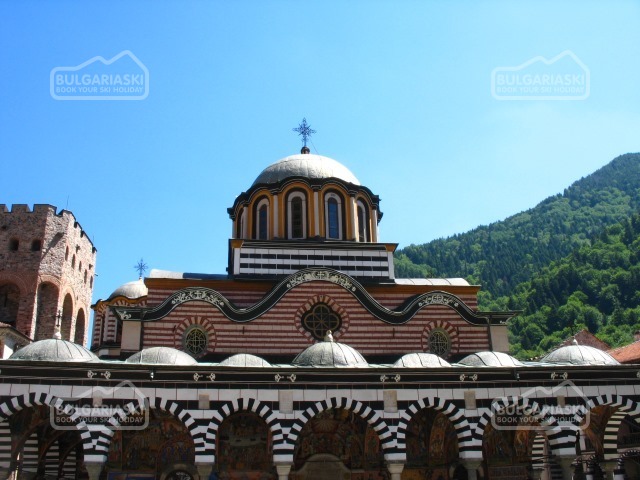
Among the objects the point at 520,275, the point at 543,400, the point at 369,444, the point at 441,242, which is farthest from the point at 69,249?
the point at 441,242

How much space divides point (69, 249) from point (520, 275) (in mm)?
80166

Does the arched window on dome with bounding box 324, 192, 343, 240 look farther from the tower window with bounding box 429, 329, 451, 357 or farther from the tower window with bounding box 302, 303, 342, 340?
the tower window with bounding box 429, 329, 451, 357

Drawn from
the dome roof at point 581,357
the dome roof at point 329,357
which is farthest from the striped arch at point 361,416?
the dome roof at point 581,357

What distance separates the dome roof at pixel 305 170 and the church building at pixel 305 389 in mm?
3677

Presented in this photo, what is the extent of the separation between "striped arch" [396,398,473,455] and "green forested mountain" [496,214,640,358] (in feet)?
A: 195

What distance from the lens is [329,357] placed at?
1916 cm

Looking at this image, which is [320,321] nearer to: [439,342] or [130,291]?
[439,342]

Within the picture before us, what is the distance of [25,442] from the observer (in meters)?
19.1

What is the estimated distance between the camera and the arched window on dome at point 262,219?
28.4 metres

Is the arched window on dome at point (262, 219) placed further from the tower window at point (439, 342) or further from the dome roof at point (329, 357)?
the dome roof at point (329, 357)

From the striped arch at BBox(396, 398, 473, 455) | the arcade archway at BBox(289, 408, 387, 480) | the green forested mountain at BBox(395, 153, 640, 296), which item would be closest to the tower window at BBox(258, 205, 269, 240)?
the arcade archway at BBox(289, 408, 387, 480)

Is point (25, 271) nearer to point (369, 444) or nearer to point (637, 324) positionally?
point (369, 444)

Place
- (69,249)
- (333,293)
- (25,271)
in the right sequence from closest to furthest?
(333,293)
(25,271)
(69,249)

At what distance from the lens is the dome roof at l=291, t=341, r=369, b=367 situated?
1906 cm
